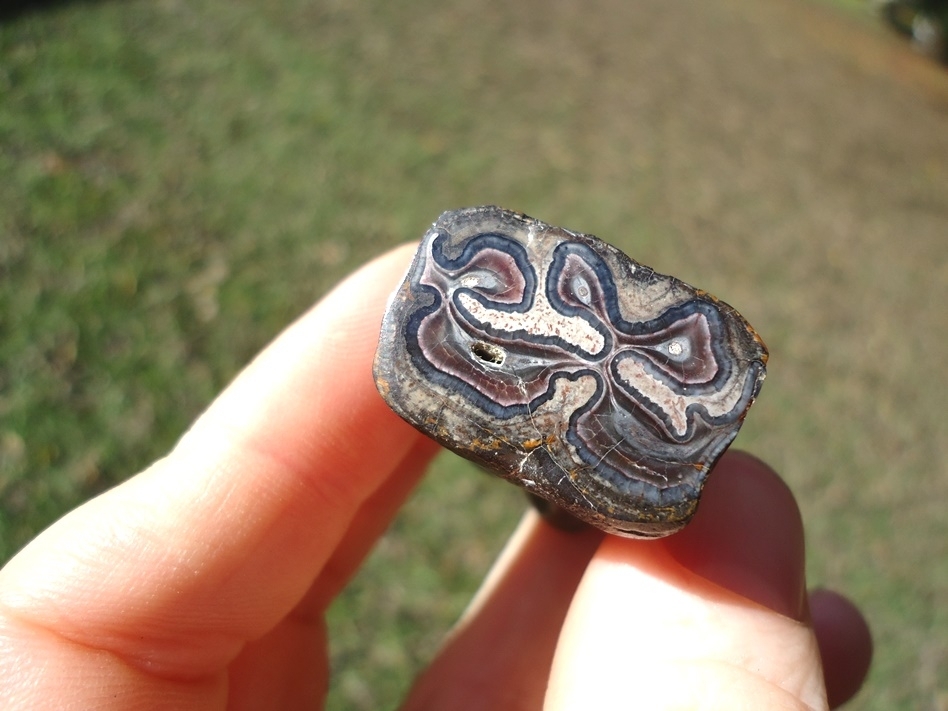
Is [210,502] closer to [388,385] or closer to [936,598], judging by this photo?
[388,385]

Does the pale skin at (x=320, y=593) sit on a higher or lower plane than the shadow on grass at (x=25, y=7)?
lower

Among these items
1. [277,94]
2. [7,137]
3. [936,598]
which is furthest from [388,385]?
[277,94]

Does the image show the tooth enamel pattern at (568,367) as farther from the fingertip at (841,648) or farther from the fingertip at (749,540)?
the fingertip at (841,648)

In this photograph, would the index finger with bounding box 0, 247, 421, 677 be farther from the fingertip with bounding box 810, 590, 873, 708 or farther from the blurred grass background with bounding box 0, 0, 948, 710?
the fingertip with bounding box 810, 590, 873, 708

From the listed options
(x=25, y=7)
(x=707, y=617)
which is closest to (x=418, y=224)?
(x=25, y=7)

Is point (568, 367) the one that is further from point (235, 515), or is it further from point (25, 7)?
point (25, 7)

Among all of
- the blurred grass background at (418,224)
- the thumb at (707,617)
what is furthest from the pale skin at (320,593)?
the blurred grass background at (418,224)

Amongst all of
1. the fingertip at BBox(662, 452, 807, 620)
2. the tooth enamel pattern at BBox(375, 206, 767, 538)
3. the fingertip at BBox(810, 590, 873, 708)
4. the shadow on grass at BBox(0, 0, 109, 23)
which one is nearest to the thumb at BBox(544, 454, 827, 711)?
the fingertip at BBox(662, 452, 807, 620)
